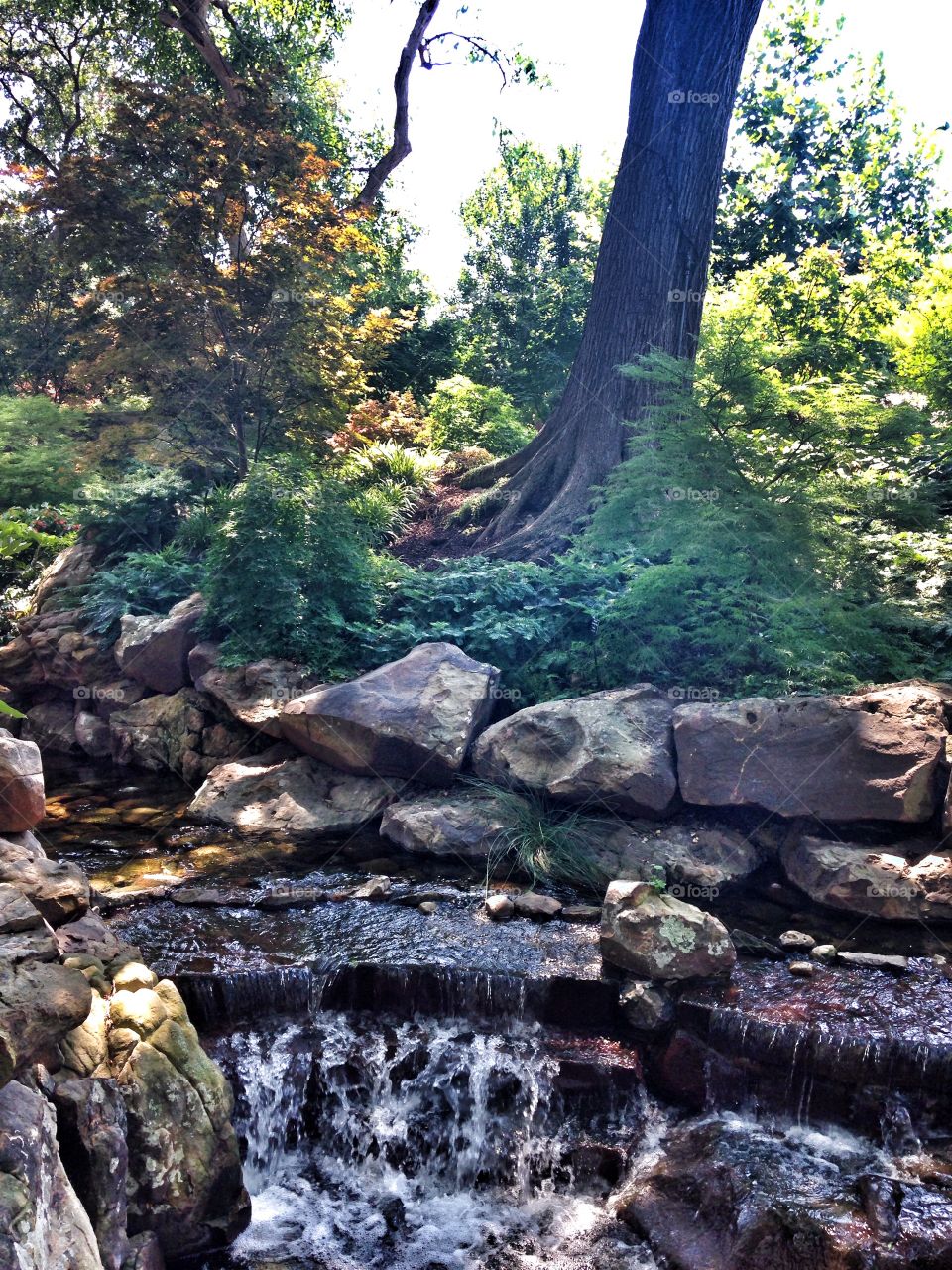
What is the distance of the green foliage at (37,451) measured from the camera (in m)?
12.8

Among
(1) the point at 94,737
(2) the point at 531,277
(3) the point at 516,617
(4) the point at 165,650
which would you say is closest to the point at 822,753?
(3) the point at 516,617

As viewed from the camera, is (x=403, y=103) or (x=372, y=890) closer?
(x=372, y=890)

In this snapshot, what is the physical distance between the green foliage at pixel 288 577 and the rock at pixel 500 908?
290 cm

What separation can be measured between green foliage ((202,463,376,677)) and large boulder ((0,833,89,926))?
336 cm

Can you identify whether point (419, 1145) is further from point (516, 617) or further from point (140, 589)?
point (140, 589)

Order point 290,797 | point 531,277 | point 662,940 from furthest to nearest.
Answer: point 531,277 → point 290,797 → point 662,940

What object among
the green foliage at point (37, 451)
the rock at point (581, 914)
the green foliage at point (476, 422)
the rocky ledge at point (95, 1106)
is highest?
the green foliage at point (476, 422)

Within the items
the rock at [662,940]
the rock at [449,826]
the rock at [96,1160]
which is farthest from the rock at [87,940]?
the rock at [662,940]

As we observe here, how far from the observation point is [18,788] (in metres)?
4.53

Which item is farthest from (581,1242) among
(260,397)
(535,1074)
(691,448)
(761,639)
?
(260,397)

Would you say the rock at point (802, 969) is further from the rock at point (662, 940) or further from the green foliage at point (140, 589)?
the green foliage at point (140, 589)

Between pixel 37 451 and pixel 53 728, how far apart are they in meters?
5.30

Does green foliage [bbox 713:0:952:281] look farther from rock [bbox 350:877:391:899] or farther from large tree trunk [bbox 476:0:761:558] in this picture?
rock [bbox 350:877:391:899]

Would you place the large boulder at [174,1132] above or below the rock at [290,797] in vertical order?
below
